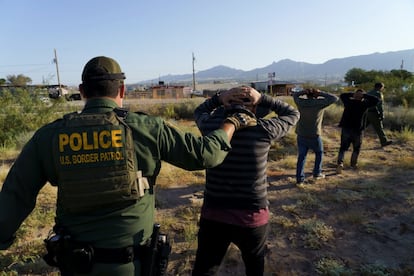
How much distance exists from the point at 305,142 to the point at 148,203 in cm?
490

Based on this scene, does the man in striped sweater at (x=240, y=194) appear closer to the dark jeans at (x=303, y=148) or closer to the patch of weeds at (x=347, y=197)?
the patch of weeds at (x=347, y=197)

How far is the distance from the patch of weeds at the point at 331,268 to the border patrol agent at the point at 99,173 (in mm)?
2280

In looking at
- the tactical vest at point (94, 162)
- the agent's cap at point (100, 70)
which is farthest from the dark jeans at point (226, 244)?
the agent's cap at point (100, 70)

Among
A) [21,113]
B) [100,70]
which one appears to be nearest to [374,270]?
[100,70]

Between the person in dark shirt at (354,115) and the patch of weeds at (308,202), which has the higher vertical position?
the person in dark shirt at (354,115)

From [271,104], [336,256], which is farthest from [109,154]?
[336,256]

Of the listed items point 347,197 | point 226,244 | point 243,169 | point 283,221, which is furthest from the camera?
point 347,197

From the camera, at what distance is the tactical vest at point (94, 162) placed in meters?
1.52

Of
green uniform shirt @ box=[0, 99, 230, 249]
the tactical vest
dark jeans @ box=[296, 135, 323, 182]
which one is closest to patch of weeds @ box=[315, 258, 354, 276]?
green uniform shirt @ box=[0, 99, 230, 249]

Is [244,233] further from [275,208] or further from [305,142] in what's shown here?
[305,142]

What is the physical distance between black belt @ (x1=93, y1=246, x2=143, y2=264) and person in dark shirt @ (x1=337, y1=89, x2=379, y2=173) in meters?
6.12

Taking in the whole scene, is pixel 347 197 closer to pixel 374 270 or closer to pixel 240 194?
pixel 374 270

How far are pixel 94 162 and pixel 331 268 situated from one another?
Result: 9.27 feet

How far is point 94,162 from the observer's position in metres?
1.53
